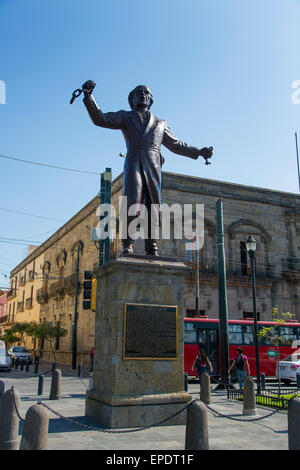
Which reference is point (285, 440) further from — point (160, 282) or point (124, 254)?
point (124, 254)

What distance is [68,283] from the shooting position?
120 feet

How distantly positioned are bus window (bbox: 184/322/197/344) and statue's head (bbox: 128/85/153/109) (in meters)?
13.8

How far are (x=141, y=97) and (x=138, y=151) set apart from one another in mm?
1180

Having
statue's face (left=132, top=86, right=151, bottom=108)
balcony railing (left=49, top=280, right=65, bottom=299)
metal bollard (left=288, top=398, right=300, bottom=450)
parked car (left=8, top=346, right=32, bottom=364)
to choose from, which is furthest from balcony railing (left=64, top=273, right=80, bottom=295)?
metal bollard (left=288, top=398, right=300, bottom=450)

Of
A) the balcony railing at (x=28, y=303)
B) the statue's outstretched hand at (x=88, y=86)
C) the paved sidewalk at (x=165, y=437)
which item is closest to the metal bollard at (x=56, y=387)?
the paved sidewalk at (x=165, y=437)

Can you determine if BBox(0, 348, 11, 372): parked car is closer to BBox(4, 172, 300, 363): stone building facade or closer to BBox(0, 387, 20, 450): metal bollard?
BBox(4, 172, 300, 363): stone building facade

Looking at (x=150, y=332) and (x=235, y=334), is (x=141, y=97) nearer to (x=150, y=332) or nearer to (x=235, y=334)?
(x=150, y=332)

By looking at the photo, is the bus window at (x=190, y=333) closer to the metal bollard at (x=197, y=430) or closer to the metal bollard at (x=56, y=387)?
the metal bollard at (x=56, y=387)

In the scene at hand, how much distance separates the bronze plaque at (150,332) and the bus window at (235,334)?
47.7 ft

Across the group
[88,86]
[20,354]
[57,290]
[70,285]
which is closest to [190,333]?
[88,86]

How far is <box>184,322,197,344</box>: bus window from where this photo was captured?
795 inches

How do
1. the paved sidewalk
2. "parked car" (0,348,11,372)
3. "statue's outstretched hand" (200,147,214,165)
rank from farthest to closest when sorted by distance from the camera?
"parked car" (0,348,11,372)
"statue's outstretched hand" (200,147,214,165)
the paved sidewalk

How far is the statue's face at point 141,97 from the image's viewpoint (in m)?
8.32
